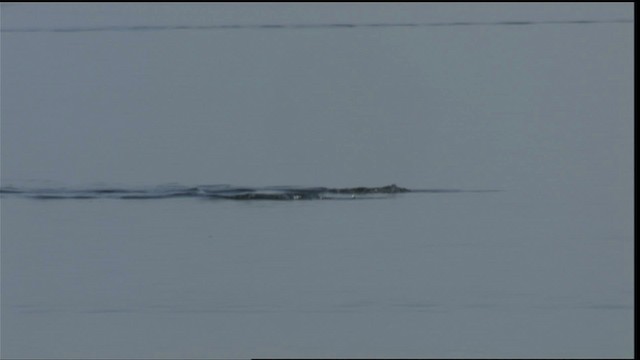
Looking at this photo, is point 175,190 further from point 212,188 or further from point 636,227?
point 636,227

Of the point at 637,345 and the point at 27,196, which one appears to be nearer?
the point at 637,345

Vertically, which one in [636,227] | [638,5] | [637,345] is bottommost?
[637,345]

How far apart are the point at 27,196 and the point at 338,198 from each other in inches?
32.1

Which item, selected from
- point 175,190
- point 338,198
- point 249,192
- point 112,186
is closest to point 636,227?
point 338,198

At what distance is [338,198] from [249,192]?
0.23m

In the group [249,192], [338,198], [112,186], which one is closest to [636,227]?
[338,198]

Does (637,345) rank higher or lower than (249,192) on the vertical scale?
lower

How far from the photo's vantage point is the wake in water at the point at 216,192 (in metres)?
2.58

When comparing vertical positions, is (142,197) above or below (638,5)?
below

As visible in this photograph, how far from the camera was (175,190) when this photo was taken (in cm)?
261

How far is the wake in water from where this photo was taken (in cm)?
258

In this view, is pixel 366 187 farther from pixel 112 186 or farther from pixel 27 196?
pixel 27 196

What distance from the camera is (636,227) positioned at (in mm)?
2508

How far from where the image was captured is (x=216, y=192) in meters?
2.61
